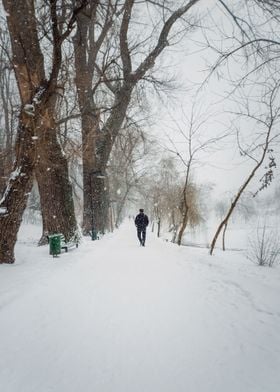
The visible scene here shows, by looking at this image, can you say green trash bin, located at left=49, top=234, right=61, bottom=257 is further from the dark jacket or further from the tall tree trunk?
the dark jacket

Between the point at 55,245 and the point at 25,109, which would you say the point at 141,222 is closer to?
the point at 55,245

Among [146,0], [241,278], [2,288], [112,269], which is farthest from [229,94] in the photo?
[146,0]

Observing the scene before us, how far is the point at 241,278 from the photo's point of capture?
504 cm

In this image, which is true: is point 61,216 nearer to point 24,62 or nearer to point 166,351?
point 24,62

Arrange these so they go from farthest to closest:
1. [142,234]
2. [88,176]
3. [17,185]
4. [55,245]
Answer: [142,234]
[88,176]
[55,245]
[17,185]

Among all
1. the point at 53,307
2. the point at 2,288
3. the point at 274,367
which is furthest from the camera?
the point at 2,288

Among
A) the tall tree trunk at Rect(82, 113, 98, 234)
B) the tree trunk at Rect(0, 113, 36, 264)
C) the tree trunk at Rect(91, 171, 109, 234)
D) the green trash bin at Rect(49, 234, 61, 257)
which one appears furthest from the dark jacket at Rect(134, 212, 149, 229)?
the tree trunk at Rect(0, 113, 36, 264)

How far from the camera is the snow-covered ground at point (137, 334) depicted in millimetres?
2148

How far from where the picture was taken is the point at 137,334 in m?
2.87

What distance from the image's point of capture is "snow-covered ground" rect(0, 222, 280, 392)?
2.15 metres

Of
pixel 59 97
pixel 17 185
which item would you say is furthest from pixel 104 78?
pixel 17 185

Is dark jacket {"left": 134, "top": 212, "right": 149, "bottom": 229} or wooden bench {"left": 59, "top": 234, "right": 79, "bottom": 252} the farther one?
dark jacket {"left": 134, "top": 212, "right": 149, "bottom": 229}

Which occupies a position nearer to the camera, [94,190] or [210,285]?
[210,285]

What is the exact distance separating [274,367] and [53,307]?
2705mm
